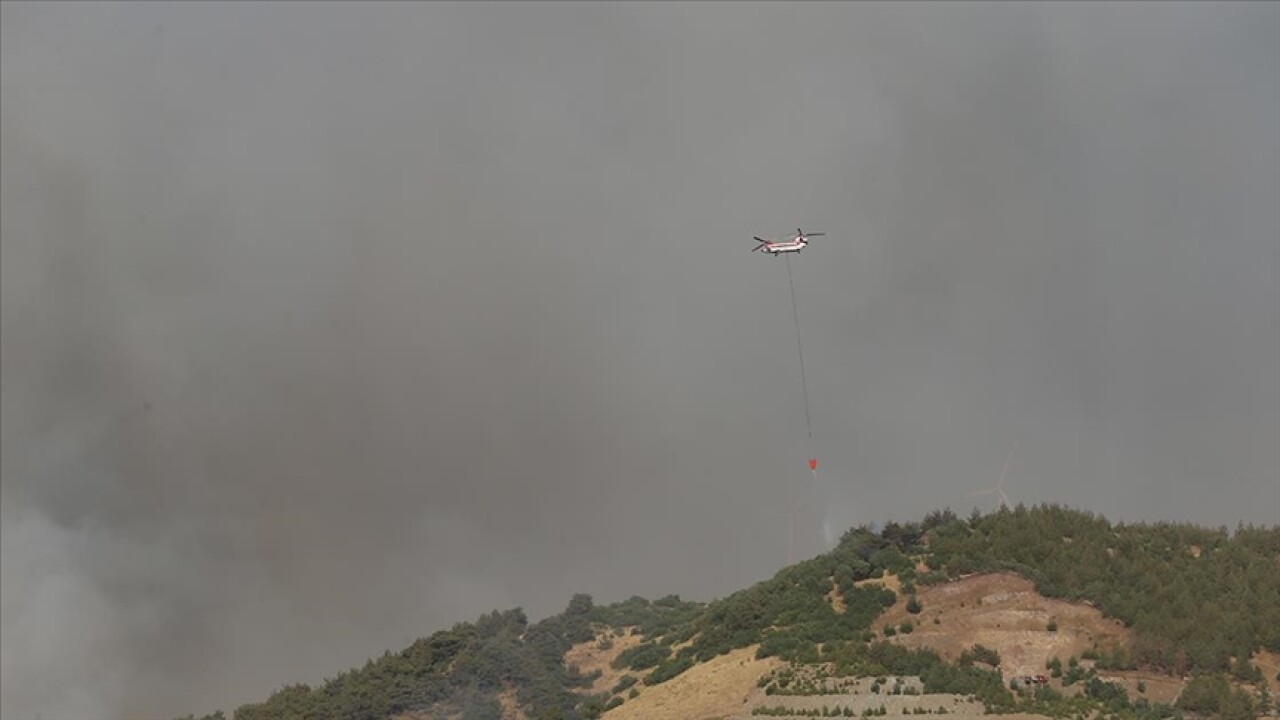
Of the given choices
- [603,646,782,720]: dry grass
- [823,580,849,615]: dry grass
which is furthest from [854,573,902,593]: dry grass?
[603,646,782,720]: dry grass

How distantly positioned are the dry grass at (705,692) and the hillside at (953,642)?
0.58 ft

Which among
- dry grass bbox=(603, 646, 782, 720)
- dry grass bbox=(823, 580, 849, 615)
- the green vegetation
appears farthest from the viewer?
dry grass bbox=(823, 580, 849, 615)

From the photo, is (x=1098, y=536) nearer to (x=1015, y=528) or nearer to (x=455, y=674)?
Result: (x=1015, y=528)

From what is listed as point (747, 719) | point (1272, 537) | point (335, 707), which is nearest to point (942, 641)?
point (747, 719)

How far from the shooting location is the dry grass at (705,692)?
72.1m

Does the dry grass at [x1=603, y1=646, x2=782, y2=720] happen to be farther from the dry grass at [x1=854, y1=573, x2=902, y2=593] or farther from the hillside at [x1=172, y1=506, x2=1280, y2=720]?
the dry grass at [x1=854, y1=573, x2=902, y2=593]

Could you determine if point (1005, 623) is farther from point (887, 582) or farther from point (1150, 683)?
point (887, 582)

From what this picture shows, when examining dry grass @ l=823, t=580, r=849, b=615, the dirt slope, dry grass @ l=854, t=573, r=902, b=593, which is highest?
dry grass @ l=854, t=573, r=902, b=593

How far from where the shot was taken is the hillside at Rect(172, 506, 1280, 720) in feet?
222

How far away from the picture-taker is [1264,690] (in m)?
65.1

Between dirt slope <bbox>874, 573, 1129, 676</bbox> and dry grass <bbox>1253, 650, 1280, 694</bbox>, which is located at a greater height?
dirt slope <bbox>874, 573, 1129, 676</bbox>

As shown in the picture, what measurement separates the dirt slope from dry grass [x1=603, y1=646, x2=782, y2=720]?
29.2 ft

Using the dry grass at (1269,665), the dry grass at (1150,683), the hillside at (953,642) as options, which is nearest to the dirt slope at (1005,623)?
the hillside at (953,642)

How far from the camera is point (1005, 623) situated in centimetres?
7406
